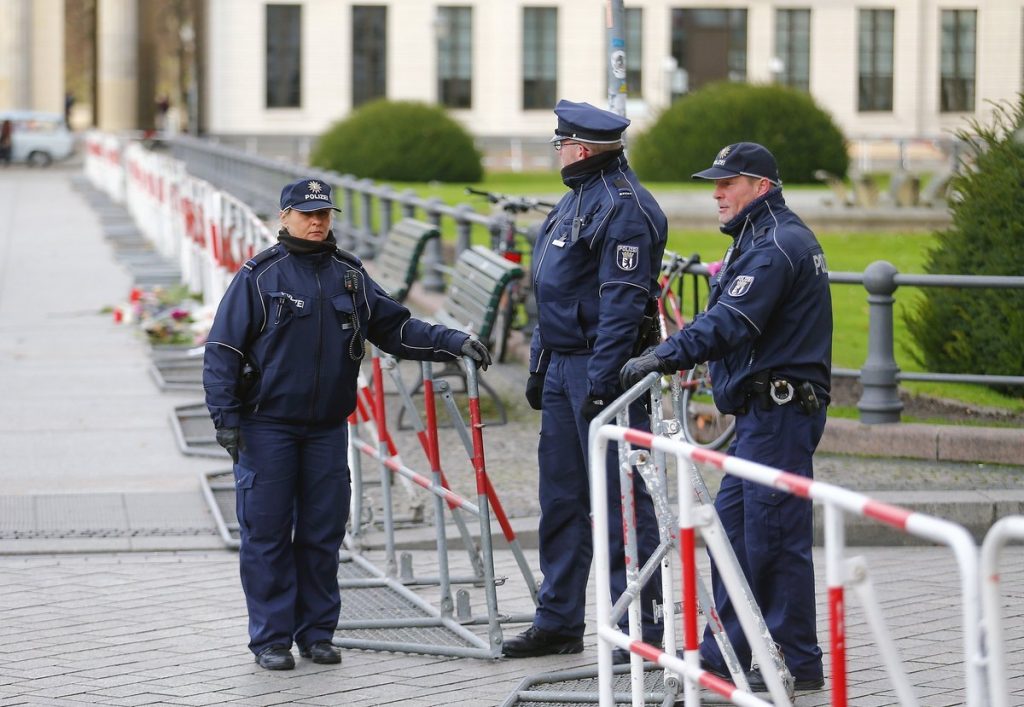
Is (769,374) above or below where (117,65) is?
below

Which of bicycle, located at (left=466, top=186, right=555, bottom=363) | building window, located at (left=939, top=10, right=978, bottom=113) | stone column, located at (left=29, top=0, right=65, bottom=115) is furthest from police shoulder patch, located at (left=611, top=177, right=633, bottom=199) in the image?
stone column, located at (left=29, top=0, right=65, bottom=115)

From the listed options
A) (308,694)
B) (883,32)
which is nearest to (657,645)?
(308,694)

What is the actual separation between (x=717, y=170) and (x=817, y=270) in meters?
0.48

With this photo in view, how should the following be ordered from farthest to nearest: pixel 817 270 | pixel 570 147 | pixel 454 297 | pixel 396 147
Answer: pixel 396 147, pixel 454 297, pixel 570 147, pixel 817 270

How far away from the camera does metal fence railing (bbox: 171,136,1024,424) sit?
962 centimetres

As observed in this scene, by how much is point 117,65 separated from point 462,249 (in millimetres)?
52130

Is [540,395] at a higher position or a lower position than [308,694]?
higher

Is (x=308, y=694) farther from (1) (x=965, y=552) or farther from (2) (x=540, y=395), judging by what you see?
(1) (x=965, y=552)

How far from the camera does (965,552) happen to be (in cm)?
323

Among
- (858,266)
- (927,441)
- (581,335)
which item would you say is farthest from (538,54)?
(581,335)

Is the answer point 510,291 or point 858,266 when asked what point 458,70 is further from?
point 510,291

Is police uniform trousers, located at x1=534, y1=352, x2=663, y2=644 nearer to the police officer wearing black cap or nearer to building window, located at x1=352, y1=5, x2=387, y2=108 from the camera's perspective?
the police officer wearing black cap

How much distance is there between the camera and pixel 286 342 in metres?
6.48

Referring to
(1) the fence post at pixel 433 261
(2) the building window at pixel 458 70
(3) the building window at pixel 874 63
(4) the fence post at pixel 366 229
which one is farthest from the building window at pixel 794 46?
(1) the fence post at pixel 433 261
